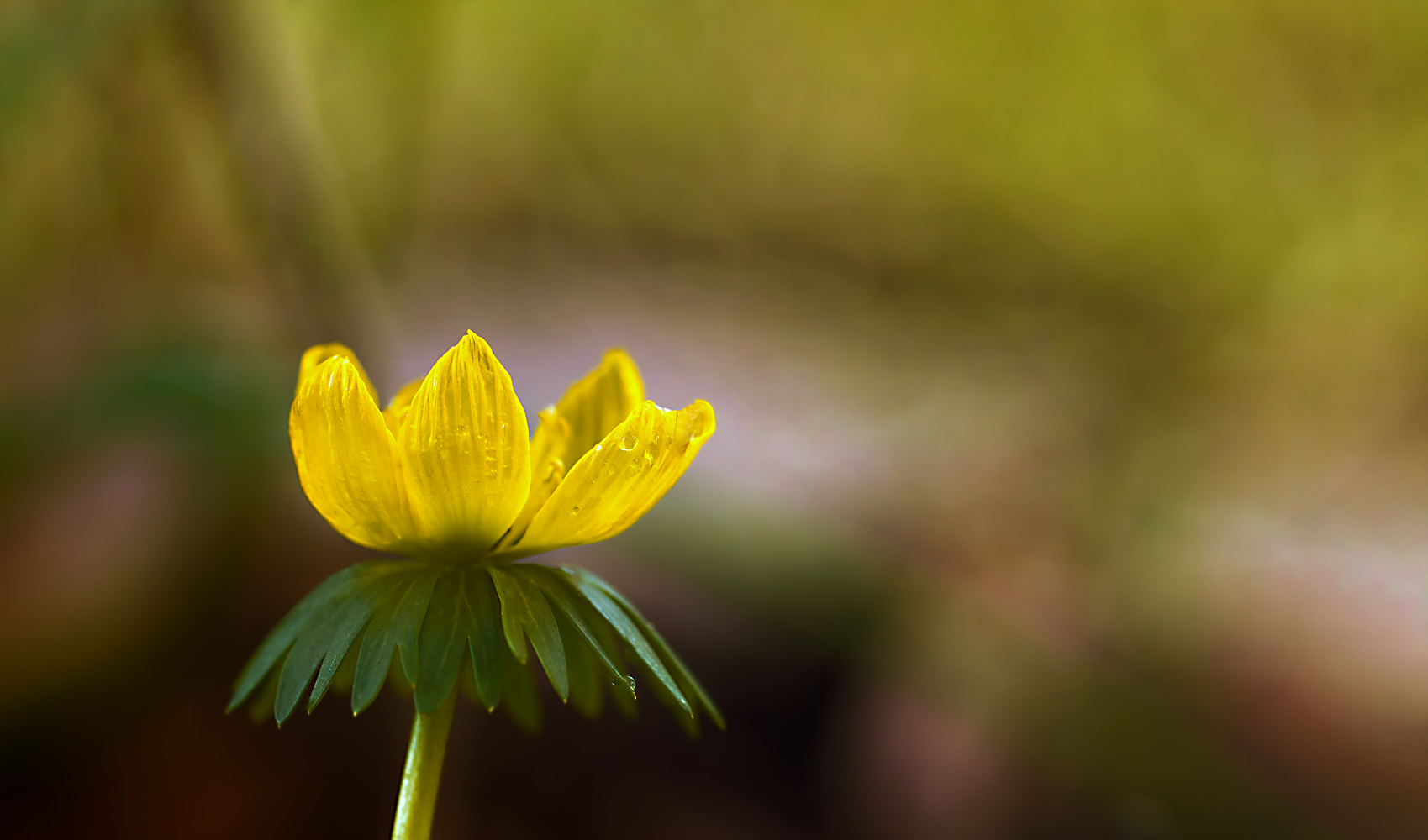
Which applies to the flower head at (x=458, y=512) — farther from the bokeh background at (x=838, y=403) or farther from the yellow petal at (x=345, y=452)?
the bokeh background at (x=838, y=403)

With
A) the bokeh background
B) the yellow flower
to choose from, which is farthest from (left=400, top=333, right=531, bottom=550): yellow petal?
the bokeh background

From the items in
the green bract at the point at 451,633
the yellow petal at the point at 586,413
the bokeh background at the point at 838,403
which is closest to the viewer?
the green bract at the point at 451,633

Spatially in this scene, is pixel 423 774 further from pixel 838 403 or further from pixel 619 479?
pixel 838 403

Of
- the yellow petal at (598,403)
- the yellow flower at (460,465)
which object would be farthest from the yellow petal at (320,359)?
the yellow petal at (598,403)

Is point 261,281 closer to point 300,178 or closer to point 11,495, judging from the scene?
point 300,178

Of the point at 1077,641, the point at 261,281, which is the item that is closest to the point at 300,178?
the point at 261,281

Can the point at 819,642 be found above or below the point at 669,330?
below
